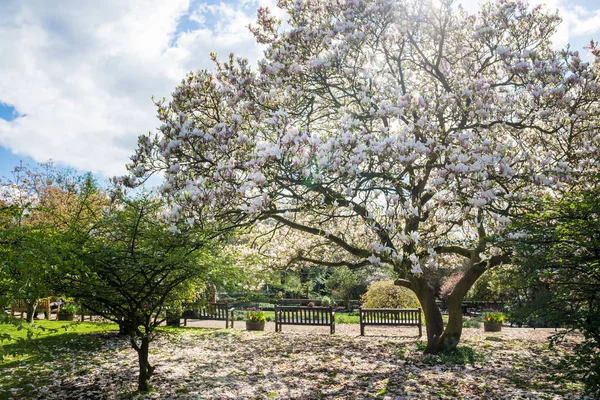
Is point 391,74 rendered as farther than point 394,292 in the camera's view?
No

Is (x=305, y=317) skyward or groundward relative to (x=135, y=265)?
groundward

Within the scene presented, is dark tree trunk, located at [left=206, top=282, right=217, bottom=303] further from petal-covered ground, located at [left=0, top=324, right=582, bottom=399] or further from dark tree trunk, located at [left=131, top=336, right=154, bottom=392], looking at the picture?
dark tree trunk, located at [left=131, top=336, right=154, bottom=392]

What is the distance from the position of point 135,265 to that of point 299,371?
3.93m

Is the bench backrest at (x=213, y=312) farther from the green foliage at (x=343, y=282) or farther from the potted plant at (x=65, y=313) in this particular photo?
the green foliage at (x=343, y=282)

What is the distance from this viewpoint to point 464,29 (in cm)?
934

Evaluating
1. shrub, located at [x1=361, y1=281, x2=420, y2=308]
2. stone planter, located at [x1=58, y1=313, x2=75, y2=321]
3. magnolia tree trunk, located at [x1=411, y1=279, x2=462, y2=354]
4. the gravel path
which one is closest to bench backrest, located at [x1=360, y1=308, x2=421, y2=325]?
the gravel path

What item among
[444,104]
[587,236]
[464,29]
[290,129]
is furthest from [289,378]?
[464,29]

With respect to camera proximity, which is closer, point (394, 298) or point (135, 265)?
point (135, 265)

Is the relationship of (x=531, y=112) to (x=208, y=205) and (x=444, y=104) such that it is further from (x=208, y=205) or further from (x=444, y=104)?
(x=208, y=205)

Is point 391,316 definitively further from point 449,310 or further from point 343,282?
point 343,282

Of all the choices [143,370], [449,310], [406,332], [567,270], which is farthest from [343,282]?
[567,270]

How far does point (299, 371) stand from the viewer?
311 inches

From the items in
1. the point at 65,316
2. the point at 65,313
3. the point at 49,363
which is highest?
the point at 49,363

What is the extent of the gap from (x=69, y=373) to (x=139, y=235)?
3.18m
